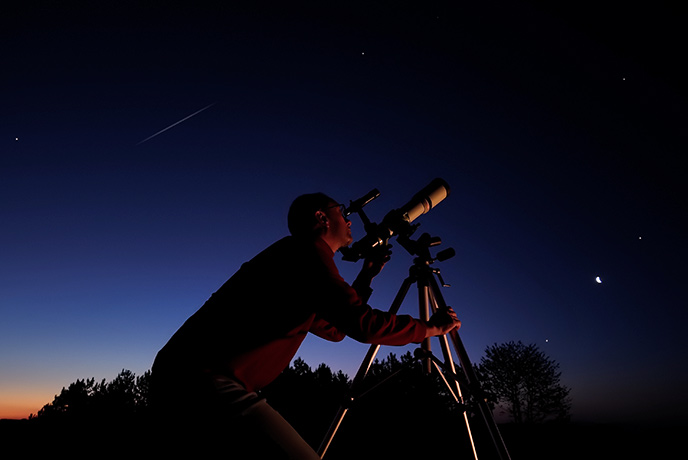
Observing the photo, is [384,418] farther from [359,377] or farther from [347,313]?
[347,313]

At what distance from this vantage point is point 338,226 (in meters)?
2.58

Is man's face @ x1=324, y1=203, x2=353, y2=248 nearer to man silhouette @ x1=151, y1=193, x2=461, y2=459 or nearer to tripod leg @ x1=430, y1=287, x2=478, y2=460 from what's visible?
man silhouette @ x1=151, y1=193, x2=461, y2=459

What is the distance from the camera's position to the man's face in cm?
254

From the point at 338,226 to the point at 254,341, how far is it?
1173 millimetres

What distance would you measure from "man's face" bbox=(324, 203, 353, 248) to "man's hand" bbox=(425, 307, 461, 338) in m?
0.89

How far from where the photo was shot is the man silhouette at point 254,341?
4.74ft

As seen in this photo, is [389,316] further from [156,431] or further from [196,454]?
[156,431]

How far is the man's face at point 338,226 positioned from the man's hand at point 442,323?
89 cm

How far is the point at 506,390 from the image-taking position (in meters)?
32.7

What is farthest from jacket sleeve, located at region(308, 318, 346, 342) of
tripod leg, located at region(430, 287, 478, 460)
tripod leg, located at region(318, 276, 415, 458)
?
tripod leg, located at region(430, 287, 478, 460)

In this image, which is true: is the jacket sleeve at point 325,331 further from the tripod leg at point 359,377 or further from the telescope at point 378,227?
the telescope at point 378,227

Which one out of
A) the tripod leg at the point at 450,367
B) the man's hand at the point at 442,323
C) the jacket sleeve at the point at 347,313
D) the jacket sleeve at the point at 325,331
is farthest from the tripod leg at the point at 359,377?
the jacket sleeve at the point at 347,313

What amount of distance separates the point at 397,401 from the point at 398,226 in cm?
1894

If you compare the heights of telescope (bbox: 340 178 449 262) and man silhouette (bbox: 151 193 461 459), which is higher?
telescope (bbox: 340 178 449 262)
